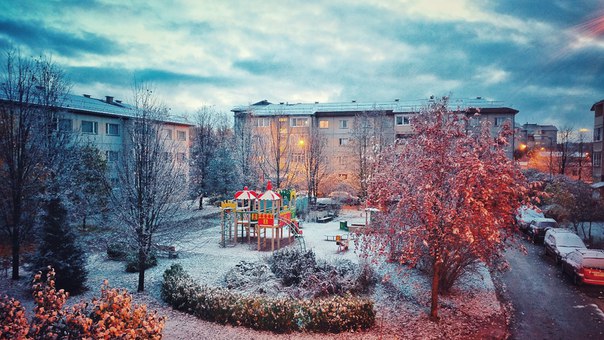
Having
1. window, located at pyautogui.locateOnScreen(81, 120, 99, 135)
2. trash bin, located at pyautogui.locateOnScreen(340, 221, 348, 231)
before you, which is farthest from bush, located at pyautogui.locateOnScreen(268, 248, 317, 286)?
window, located at pyautogui.locateOnScreen(81, 120, 99, 135)

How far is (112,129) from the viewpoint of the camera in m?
40.5

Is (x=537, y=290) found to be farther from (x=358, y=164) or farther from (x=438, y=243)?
(x=358, y=164)

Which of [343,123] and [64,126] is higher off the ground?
[343,123]

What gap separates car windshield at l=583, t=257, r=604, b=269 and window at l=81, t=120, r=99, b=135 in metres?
41.1

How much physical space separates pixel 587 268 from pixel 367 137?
28326 mm

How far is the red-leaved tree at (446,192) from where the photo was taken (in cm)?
1030

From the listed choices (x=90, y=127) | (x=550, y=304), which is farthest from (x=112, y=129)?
(x=550, y=304)

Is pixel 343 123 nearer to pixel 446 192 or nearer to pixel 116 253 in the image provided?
pixel 116 253

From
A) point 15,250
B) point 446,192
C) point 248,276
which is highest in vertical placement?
point 446,192

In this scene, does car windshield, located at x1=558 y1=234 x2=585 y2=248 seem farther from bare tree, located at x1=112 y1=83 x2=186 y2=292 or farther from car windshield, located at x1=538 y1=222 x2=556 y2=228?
bare tree, located at x1=112 y1=83 x2=186 y2=292

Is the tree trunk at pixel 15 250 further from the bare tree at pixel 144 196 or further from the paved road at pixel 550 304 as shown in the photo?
the paved road at pixel 550 304

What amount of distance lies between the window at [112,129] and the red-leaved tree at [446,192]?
3666 centimetres

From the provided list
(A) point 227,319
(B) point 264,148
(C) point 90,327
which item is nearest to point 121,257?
(A) point 227,319

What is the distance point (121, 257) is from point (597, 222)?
3461 centimetres
